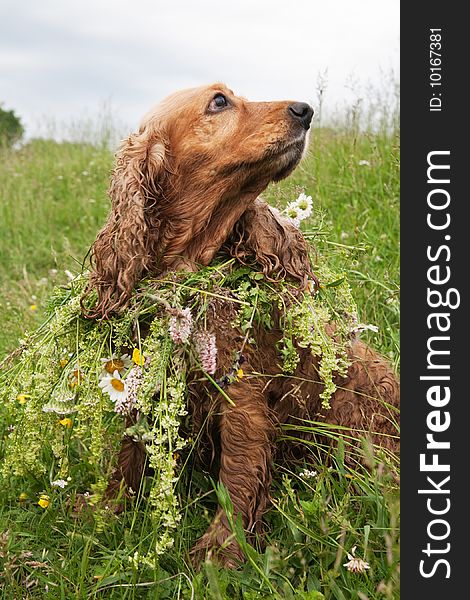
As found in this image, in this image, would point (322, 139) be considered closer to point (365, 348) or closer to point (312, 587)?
point (365, 348)

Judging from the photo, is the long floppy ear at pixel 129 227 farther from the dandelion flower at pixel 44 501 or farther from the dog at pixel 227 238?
the dandelion flower at pixel 44 501

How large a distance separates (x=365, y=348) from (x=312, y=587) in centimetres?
121

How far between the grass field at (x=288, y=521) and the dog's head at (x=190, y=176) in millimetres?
406

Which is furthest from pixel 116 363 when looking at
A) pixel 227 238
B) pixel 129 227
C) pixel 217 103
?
pixel 217 103

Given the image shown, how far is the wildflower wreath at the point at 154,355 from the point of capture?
7.60 feet

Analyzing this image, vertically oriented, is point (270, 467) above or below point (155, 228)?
below

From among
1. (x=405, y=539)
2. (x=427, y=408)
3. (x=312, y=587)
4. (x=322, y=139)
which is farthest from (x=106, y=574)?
(x=322, y=139)

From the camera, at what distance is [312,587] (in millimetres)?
2254

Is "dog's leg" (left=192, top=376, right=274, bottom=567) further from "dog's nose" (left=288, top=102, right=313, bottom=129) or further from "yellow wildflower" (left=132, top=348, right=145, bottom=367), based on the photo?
"dog's nose" (left=288, top=102, right=313, bottom=129)

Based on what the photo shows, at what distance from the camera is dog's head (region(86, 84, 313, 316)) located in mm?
2670

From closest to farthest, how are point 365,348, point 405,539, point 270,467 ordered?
point 405,539 < point 270,467 < point 365,348

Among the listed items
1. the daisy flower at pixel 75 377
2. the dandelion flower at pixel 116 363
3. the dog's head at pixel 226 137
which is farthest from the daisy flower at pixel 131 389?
the dog's head at pixel 226 137

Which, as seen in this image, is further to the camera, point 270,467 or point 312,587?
point 270,467

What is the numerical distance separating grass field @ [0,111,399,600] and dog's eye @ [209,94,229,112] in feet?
1.86
